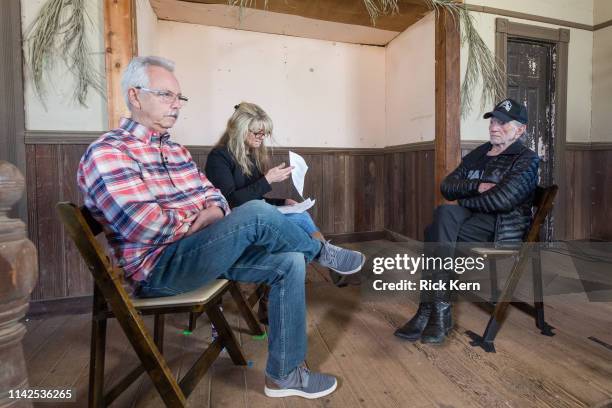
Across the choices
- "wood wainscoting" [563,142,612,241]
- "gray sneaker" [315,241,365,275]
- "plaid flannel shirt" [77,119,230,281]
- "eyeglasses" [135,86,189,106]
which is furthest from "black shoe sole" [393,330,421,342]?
"wood wainscoting" [563,142,612,241]

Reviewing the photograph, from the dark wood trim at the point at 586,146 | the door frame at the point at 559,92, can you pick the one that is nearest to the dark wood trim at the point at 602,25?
the door frame at the point at 559,92

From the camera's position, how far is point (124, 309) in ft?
3.44

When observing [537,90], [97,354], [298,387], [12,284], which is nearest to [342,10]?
[537,90]

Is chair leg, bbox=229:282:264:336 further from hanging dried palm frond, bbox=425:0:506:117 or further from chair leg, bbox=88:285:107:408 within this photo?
hanging dried palm frond, bbox=425:0:506:117

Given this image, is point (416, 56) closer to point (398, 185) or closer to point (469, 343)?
point (398, 185)

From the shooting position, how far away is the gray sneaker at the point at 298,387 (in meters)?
1.31

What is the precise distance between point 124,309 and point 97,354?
25cm

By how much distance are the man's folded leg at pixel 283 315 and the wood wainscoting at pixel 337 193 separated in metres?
1.40

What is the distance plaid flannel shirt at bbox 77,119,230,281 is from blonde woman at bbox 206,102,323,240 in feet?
1.91

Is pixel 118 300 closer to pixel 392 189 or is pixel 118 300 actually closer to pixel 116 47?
pixel 116 47

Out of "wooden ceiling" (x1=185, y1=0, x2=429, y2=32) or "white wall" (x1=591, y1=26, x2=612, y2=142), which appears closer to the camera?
"wooden ceiling" (x1=185, y1=0, x2=429, y2=32)

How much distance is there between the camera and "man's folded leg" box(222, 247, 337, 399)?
1.27 metres

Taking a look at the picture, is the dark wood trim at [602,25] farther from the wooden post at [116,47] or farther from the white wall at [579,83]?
the wooden post at [116,47]

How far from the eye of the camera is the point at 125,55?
2.14 meters
